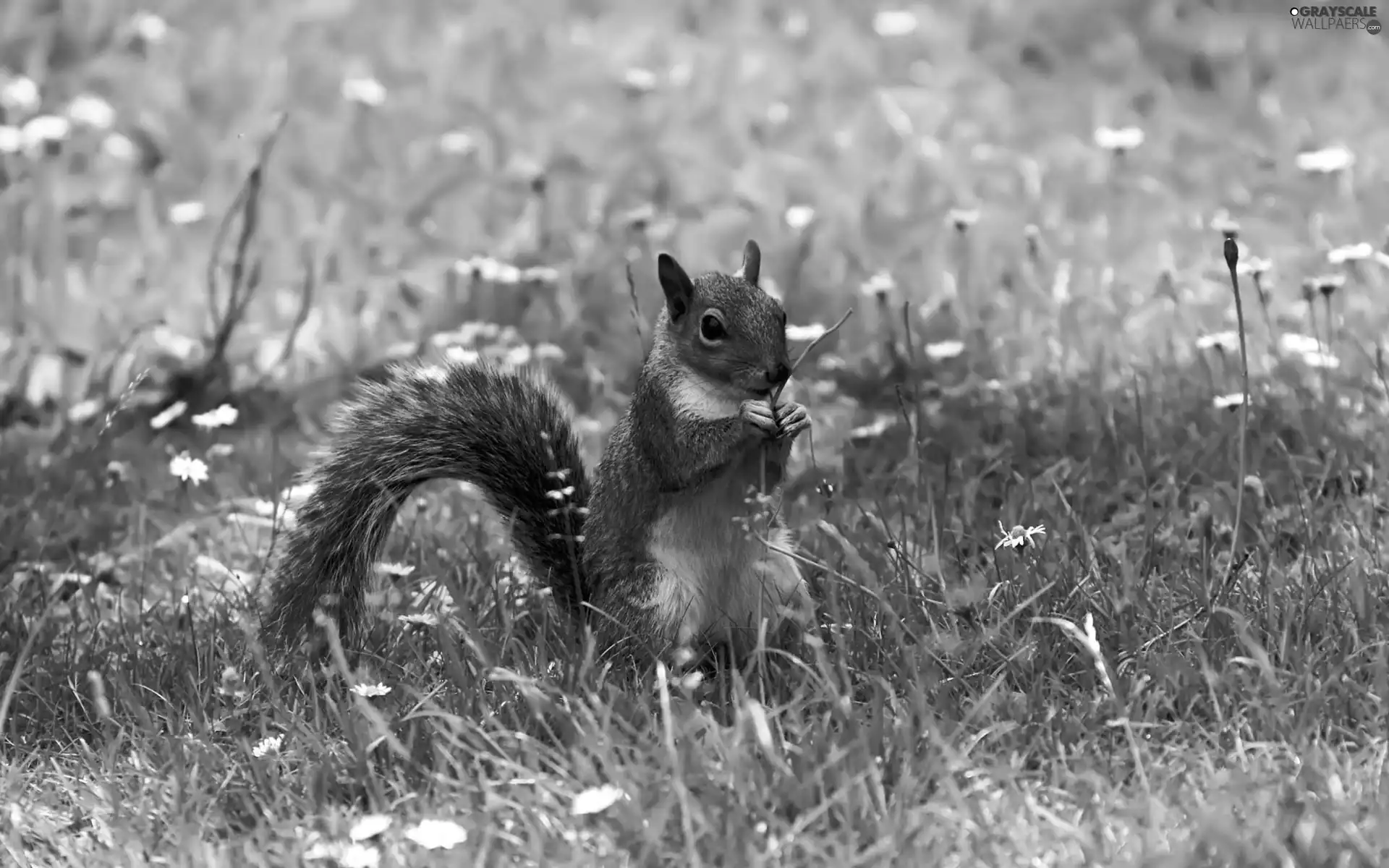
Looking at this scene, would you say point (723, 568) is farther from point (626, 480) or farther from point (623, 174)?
point (623, 174)

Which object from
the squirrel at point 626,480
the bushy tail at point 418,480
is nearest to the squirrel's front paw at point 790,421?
the squirrel at point 626,480

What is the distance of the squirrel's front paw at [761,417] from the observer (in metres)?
2.68

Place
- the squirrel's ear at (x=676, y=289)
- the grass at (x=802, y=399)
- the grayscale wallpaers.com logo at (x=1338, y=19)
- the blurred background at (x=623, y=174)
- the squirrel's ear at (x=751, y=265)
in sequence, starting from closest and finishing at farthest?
the grass at (x=802, y=399) → the squirrel's ear at (x=676, y=289) → the squirrel's ear at (x=751, y=265) → the blurred background at (x=623, y=174) → the grayscale wallpaers.com logo at (x=1338, y=19)

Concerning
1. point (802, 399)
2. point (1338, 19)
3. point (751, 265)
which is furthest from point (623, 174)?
point (751, 265)

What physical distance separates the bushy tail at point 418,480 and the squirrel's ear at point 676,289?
1.12 ft

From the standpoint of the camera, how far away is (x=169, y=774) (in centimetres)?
253

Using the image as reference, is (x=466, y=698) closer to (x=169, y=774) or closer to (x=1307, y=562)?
(x=169, y=774)

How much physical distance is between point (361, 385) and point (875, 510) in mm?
1015

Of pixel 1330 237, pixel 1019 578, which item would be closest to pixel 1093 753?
pixel 1019 578

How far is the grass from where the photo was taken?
231 centimetres

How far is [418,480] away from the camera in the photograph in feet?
9.78

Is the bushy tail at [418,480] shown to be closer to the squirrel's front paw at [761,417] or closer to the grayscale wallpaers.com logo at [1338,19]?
the squirrel's front paw at [761,417]

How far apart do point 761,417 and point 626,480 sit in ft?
1.00

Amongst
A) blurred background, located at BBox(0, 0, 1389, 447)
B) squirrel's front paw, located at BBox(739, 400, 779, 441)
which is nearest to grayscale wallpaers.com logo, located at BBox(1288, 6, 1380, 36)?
blurred background, located at BBox(0, 0, 1389, 447)
